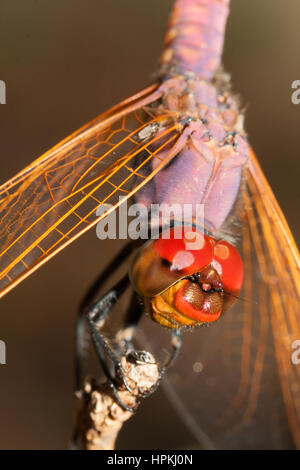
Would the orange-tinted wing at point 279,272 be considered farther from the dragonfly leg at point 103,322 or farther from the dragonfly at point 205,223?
the dragonfly leg at point 103,322

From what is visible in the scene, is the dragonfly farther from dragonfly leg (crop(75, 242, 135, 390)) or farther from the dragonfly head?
dragonfly leg (crop(75, 242, 135, 390))

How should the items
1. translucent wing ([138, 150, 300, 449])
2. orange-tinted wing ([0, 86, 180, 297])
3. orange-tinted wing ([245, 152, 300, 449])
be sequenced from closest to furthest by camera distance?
orange-tinted wing ([0, 86, 180, 297])
orange-tinted wing ([245, 152, 300, 449])
translucent wing ([138, 150, 300, 449])

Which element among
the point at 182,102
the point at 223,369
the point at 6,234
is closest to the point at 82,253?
the point at 223,369

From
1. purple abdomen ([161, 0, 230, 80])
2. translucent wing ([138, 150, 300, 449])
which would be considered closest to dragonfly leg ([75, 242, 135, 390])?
translucent wing ([138, 150, 300, 449])

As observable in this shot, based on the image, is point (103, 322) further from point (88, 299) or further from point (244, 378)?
point (244, 378)

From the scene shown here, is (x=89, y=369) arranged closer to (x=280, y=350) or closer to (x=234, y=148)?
(x=280, y=350)

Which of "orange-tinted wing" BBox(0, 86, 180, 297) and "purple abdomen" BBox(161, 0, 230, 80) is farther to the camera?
"purple abdomen" BBox(161, 0, 230, 80)

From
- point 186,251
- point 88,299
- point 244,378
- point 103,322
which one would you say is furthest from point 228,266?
point 244,378

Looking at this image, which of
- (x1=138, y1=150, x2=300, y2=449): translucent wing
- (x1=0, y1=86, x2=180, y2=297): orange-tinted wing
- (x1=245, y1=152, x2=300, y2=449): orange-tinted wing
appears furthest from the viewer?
(x1=138, y1=150, x2=300, y2=449): translucent wing
